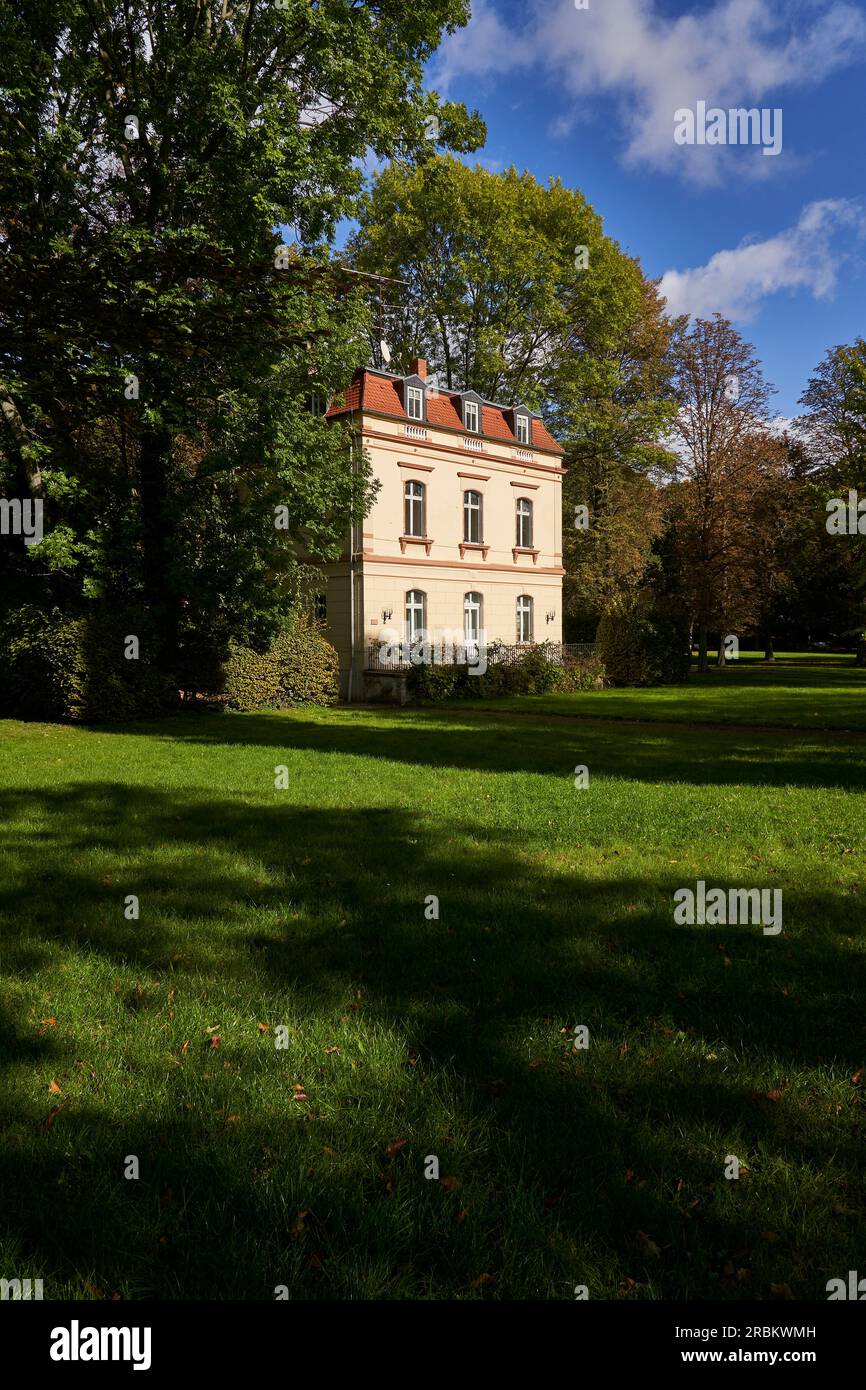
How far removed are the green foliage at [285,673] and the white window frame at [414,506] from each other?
599 cm

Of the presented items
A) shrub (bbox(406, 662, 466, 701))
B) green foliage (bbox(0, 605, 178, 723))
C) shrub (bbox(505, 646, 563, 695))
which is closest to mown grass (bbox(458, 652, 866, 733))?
shrub (bbox(505, 646, 563, 695))

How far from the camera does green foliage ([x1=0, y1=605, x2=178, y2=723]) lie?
17234mm

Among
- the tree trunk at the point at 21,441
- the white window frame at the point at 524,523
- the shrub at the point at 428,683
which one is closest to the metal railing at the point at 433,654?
the shrub at the point at 428,683

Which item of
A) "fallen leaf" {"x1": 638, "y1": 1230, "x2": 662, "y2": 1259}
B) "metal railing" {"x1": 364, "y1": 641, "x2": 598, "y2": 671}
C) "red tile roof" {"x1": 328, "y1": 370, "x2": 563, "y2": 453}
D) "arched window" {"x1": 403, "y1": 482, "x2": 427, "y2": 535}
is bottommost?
"fallen leaf" {"x1": 638, "y1": 1230, "x2": 662, "y2": 1259}

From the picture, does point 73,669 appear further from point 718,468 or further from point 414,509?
point 718,468

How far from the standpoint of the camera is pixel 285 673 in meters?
21.3

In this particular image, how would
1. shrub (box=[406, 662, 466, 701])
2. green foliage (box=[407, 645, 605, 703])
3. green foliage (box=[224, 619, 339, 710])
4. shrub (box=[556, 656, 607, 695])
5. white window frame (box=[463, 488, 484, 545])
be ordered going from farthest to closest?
white window frame (box=[463, 488, 484, 545]), shrub (box=[556, 656, 607, 695]), green foliage (box=[407, 645, 605, 703]), shrub (box=[406, 662, 466, 701]), green foliage (box=[224, 619, 339, 710])

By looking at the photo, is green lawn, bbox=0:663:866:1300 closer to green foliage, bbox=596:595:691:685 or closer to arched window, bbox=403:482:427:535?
arched window, bbox=403:482:427:535

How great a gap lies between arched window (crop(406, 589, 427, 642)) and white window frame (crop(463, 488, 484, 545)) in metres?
3.25

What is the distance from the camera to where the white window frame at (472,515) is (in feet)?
94.6

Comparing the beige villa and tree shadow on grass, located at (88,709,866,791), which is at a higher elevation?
the beige villa

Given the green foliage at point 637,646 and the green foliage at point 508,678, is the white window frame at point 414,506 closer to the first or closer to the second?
the green foliage at point 508,678
